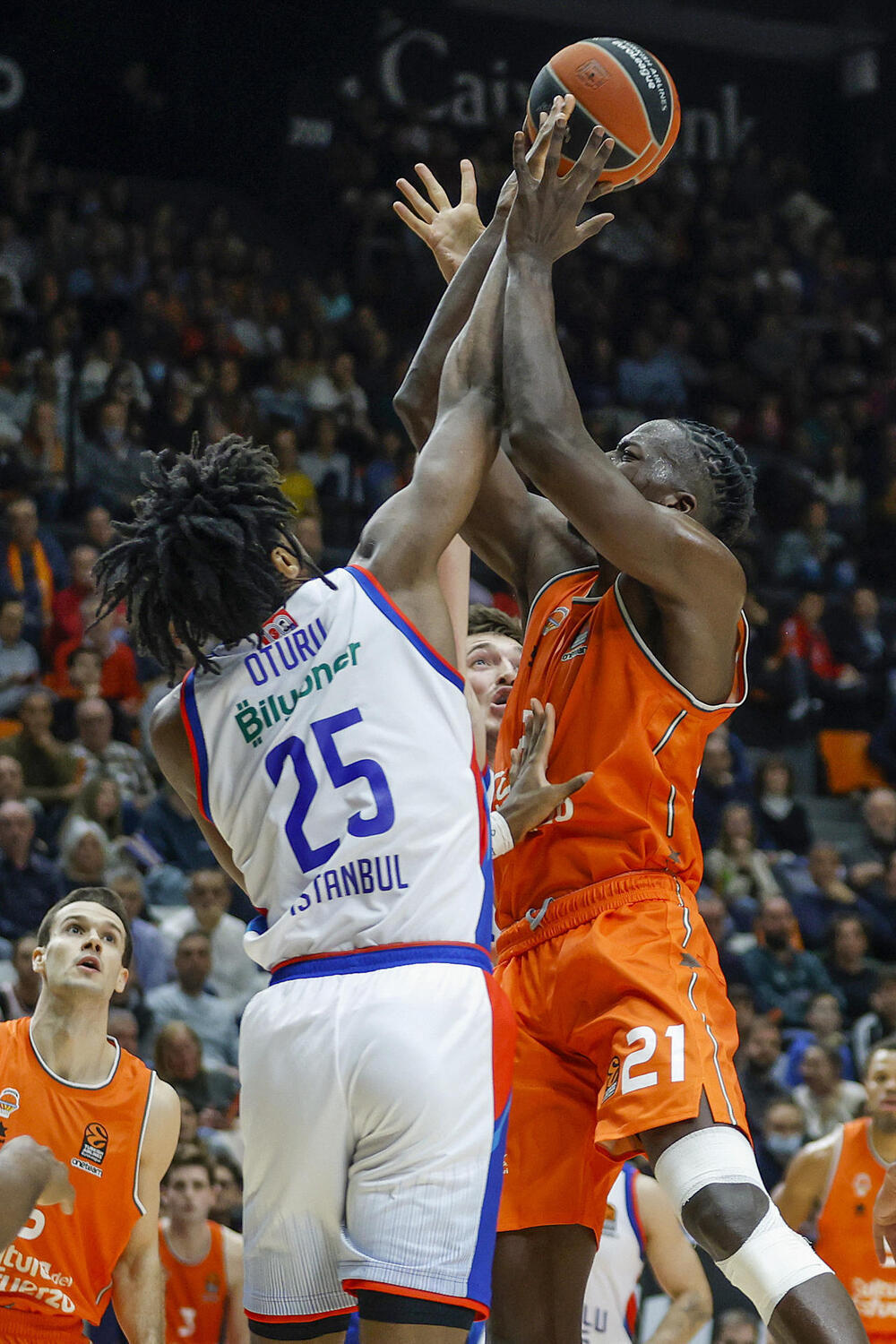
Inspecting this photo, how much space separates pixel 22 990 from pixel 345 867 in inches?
198

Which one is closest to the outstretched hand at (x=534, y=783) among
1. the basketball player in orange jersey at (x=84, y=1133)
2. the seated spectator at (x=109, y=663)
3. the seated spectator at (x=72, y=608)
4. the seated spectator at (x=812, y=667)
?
the basketball player in orange jersey at (x=84, y=1133)

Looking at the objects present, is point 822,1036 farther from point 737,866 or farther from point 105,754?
point 105,754

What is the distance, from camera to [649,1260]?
22.7 ft

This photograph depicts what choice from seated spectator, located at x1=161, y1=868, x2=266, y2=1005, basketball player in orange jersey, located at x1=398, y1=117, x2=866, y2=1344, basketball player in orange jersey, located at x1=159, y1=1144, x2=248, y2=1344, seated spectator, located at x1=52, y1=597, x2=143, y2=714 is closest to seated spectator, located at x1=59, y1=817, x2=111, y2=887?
seated spectator, located at x1=161, y1=868, x2=266, y2=1005

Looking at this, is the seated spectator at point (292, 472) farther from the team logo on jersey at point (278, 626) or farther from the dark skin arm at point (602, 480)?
the team logo on jersey at point (278, 626)

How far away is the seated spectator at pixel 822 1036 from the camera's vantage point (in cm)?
977

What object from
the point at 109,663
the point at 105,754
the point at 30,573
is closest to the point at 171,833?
the point at 105,754

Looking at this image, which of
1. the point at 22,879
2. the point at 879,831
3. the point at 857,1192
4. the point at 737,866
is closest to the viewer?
the point at 857,1192

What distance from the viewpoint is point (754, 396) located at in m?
16.5

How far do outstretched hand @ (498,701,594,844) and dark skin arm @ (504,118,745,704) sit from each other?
302 millimetres

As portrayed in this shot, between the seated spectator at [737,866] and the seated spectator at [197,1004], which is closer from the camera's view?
the seated spectator at [197,1004]

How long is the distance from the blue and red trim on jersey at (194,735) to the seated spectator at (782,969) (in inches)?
293

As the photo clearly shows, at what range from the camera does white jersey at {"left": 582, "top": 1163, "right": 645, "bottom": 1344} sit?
631cm

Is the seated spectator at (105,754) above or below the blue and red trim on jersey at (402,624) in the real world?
below
